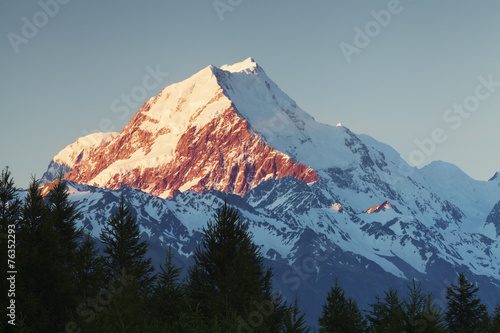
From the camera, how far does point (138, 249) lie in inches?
2349

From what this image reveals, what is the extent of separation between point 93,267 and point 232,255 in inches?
415

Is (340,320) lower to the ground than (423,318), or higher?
higher

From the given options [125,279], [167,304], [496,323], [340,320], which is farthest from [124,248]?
[496,323]

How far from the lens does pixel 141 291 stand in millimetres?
49562

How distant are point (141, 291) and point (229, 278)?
7.19 meters

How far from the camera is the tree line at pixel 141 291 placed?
3556cm

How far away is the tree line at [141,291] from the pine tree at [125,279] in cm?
9

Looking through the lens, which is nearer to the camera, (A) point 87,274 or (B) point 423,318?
(B) point 423,318

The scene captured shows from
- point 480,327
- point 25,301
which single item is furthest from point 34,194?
point 480,327

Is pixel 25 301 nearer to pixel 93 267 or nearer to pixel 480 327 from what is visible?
pixel 93 267

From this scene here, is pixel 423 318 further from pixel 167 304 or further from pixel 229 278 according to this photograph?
pixel 167 304

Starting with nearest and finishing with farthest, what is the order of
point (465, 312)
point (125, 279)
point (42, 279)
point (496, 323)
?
1. point (125, 279)
2. point (42, 279)
3. point (465, 312)
4. point (496, 323)

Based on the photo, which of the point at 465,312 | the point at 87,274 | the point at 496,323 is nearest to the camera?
the point at 87,274

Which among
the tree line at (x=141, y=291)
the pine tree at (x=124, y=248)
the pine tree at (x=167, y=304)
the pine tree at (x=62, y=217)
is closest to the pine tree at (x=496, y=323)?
the tree line at (x=141, y=291)
